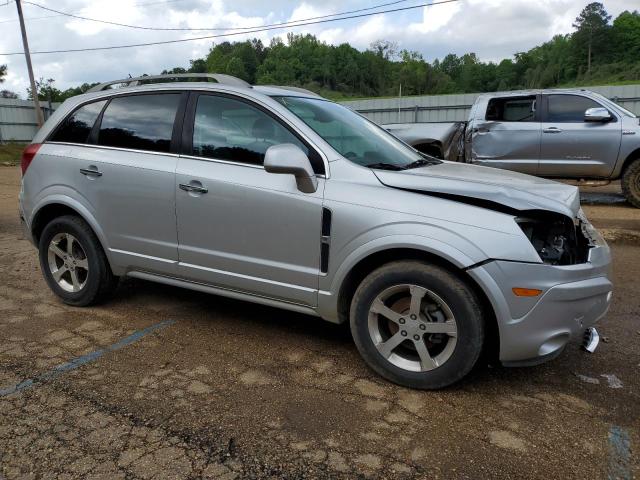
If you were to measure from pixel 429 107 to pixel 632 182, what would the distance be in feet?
41.9

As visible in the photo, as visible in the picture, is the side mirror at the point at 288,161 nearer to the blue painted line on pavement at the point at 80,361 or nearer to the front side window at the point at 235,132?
the front side window at the point at 235,132

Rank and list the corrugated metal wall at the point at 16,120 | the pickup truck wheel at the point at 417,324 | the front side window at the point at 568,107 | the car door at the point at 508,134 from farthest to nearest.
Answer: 1. the corrugated metal wall at the point at 16,120
2. the car door at the point at 508,134
3. the front side window at the point at 568,107
4. the pickup truck wheel at the point at 417,324

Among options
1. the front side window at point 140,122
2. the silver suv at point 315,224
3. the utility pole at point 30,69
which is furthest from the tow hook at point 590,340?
the utility pole at point 30,69

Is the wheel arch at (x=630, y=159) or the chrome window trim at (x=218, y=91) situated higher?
the chrome window trim at (x=218, y=91)

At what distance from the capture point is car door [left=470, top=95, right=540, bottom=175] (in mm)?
9320

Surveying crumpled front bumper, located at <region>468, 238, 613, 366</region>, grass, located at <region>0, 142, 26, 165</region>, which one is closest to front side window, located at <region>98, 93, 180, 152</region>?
crumpled front bumper, located at <region>468, 238, 613, 366</region>

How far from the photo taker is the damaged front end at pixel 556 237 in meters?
2.94

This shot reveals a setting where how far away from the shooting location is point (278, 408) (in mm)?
2895

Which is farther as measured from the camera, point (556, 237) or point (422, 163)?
point (422, 163)

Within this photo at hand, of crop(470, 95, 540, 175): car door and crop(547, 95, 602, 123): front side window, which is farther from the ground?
crop(547, 95, 602, 123): front side window

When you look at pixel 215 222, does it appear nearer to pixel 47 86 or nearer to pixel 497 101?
pixel 497 101

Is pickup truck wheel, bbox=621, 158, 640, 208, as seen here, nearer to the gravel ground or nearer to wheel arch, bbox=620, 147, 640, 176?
wheel arch, bbox=620, 147, 640, 176

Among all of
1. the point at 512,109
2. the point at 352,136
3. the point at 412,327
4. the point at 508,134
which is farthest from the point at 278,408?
the point at 512,109

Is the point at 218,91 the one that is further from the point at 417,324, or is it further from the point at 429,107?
the point at 429,107
